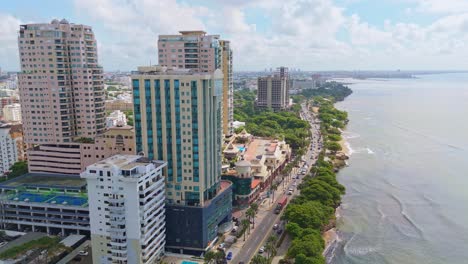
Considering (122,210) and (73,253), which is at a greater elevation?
(122,210)

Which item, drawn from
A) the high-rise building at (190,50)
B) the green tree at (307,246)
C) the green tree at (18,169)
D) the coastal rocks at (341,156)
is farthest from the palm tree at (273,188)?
the green tree at (18,169)

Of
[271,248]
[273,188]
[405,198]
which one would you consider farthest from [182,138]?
[405,198]

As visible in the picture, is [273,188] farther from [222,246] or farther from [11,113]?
[11,113]

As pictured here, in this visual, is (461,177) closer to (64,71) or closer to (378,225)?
(378,225)

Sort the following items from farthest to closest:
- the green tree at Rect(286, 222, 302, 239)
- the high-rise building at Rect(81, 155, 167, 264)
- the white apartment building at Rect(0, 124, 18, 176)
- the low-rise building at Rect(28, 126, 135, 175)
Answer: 1. the white apartment building at Rect(0, 124, 18, 176)
2. the low-rise building at Rect(28, 126, 135, 175)
3. the green tree at Rect(286, 222, 302, 239)
4. the high-rise building at Rect(81, 155, 167, 264)

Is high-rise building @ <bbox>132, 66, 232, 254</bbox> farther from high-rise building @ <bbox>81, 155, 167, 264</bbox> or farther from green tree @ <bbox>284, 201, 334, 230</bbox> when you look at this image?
green tree @ <bbox>284, 201, 334, 230</bbox>

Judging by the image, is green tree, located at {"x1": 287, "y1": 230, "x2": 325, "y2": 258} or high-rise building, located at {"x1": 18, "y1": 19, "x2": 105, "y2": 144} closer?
green tree, located at {"x1": 287, "y1": 230, "x2": 325, "y2": 258}

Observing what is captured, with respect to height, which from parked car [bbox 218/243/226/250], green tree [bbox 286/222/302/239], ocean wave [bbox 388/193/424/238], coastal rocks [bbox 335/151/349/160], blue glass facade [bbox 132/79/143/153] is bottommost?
ocean wave [bbox 388/193/424/238]

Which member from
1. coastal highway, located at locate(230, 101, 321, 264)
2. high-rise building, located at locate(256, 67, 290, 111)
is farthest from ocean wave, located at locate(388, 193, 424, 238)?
high-rise building, located at locate(256, 67, 290, 111)
